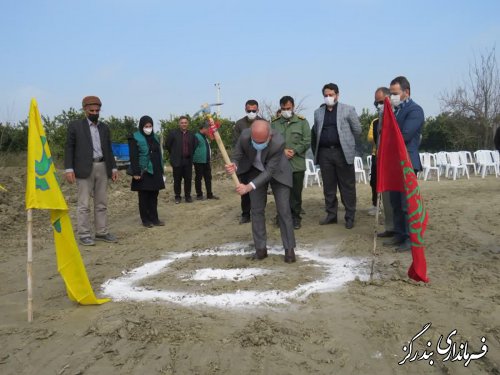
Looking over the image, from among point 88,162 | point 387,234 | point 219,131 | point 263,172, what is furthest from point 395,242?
point 219,131

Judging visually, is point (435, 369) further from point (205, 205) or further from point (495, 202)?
point (205, 205)

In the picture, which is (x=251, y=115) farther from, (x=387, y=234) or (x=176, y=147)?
(x=176, y=147)

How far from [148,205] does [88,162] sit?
1.64 m

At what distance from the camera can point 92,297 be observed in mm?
3951

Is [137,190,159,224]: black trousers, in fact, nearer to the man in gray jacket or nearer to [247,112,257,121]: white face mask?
[247,112,257,121]: white face mask

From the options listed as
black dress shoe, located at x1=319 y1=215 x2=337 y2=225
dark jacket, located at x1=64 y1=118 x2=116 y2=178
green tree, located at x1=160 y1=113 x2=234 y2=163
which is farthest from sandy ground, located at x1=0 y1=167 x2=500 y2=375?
green tree, located at x1=160 y1=113 x2=234 y2=163

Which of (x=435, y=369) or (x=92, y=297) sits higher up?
(x=92, y=297)

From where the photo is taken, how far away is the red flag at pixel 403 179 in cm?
415

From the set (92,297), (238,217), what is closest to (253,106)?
(238,217)

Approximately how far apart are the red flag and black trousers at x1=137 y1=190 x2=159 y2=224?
4.17 meters

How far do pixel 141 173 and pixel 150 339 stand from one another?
4305 mm

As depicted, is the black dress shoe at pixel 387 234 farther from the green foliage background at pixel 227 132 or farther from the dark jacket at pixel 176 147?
the green foliage background at pixel 227 132

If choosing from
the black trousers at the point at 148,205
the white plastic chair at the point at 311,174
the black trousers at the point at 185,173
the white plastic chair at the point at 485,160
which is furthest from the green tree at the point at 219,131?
the black trousers at the point at 148,205

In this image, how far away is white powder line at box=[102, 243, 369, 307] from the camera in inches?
158
